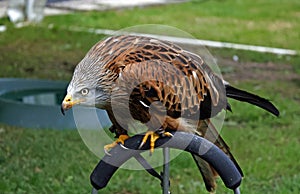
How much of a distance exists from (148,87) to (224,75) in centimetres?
613

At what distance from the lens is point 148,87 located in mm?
3105

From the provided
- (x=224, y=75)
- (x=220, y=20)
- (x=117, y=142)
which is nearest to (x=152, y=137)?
(x=117, y=142)

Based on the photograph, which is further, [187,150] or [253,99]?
[253,99]

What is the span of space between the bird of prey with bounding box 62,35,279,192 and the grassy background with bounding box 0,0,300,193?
85.7 inches

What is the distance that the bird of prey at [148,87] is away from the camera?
9.97 feet

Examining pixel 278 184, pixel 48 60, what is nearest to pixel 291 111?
pixel 278 184

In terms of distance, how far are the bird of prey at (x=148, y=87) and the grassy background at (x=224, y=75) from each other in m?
2.18

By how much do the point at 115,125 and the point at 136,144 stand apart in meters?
0.26

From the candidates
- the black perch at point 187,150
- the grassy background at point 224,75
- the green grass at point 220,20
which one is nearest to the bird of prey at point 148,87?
the black perch at point 187,150

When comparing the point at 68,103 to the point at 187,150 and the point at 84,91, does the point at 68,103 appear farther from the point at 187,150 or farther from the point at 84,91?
the point at 187,150

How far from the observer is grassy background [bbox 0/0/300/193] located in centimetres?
558

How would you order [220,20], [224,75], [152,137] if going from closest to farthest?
[152,137], [224,75], [220,20]

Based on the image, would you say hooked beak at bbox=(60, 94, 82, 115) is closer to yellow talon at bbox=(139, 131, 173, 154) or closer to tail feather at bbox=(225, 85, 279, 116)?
yellow talon at bbox=(139, 131, 173, 154)

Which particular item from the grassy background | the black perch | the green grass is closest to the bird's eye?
the black perch
